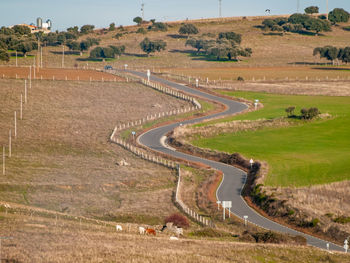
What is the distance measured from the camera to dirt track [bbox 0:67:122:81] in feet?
432

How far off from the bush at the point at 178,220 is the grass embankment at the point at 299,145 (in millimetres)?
14216

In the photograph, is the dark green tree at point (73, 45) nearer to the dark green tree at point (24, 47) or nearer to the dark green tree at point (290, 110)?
the dark green tree at point (24, 47)

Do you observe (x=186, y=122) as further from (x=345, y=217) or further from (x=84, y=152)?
(x=345, y=217)

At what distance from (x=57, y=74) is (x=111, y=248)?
4361 inches

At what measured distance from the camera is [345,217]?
159 feet

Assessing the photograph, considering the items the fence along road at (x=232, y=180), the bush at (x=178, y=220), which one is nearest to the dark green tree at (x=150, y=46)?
the fence along road at (x=232, y=180)

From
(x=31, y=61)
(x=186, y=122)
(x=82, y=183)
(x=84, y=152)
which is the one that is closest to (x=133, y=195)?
(x=82, y=183)

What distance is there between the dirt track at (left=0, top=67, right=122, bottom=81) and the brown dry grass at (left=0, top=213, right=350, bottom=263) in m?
94.4

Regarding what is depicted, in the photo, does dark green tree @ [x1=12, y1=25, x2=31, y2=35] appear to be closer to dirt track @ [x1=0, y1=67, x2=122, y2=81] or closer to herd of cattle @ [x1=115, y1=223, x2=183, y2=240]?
dirt track @ [x1=0, y1=67, x2=122, y2=81]

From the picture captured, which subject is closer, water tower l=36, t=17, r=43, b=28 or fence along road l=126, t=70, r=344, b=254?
fence along road l=126, t=70, r=344, b=254

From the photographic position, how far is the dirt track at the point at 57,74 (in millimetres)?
131750

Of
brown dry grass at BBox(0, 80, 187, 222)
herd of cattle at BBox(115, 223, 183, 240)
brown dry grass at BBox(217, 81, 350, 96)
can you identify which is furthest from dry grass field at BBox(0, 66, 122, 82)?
herd of cattle at BBox(115, 223, 183, 240)

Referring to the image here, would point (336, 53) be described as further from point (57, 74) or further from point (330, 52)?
point (57, 74)

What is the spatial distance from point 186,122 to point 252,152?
24.2 meters
